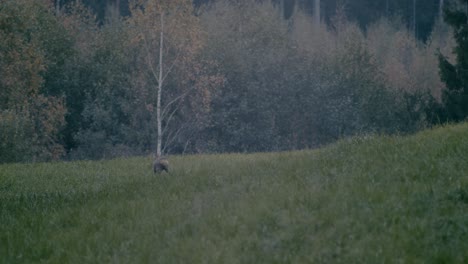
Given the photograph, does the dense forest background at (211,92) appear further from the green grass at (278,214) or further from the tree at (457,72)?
the green grass at (278,214)

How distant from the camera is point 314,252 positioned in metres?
7.65

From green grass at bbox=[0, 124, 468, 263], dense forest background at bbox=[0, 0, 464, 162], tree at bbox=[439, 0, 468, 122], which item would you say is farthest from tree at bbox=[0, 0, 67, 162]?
tree at bbox=[439, 0, 468, 122]

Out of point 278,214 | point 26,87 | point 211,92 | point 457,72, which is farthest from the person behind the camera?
point 211,92

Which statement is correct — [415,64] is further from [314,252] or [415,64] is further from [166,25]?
[314,252]

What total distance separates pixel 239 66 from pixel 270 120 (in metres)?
4.18

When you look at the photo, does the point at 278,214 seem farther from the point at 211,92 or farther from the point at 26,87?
the point at 211,92

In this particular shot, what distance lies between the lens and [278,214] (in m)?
9.00

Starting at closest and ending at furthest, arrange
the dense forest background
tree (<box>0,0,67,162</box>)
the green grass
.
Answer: the green grass, tree (<box>0,0,67,162</box>), the dense forest background

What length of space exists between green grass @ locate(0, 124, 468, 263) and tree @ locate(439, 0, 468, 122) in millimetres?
13021

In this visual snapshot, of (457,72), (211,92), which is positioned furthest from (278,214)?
(211,92)

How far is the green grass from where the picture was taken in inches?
308

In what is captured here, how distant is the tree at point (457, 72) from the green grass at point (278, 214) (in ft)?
42.7

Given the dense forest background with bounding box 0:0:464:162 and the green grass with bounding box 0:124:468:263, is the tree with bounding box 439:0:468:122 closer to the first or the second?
the dense forest background with bounding box 0:0:464:162

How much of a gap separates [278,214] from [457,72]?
19.7m
